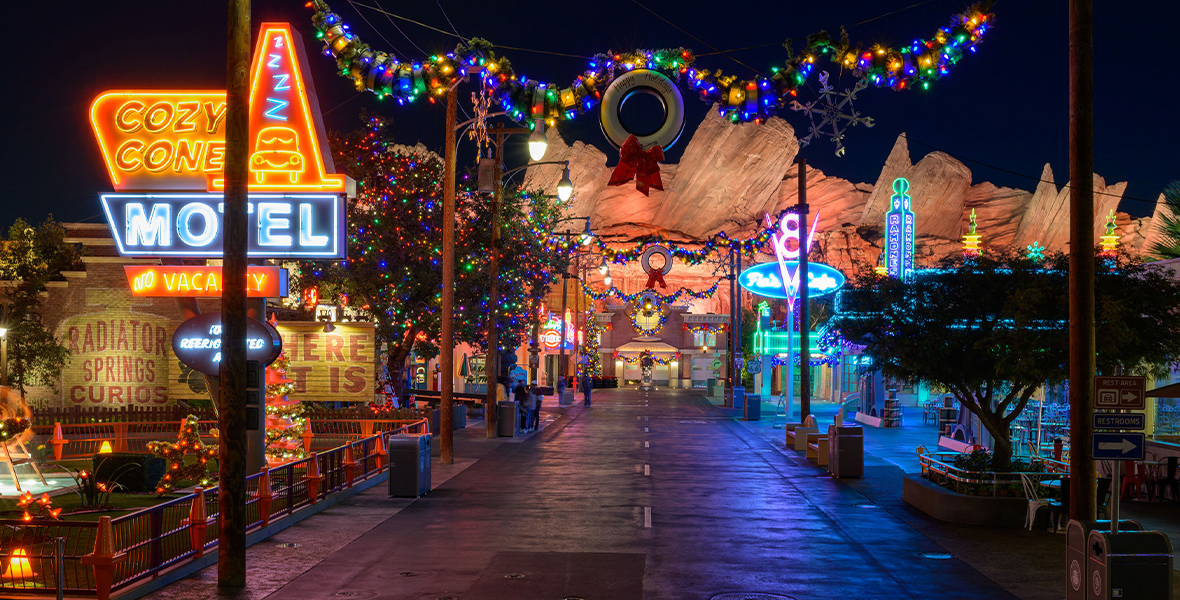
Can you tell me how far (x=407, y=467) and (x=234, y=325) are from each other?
308 inches

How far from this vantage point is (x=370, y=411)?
31531 millimetres

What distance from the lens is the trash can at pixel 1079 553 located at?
373 inches

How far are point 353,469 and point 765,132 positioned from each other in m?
164

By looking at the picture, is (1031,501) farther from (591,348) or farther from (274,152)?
(591,348)

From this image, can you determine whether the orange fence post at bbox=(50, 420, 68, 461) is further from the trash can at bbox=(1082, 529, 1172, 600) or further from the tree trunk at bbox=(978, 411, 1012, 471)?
the trash can at bbox=(1082, 529, 1172, 600)

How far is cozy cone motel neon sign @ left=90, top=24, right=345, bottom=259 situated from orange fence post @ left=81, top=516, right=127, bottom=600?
7757 millimetres

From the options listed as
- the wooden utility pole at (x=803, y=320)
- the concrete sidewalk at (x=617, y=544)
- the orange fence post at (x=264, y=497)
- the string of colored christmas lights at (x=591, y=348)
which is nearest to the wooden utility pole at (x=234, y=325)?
the concrete sidewalk at (x=617, y=544)

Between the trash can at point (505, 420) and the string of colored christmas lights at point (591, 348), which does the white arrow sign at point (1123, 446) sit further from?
the string of colored christmas lights at point (591, 348)

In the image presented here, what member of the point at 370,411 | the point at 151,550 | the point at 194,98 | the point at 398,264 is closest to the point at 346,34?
the point at 194,98

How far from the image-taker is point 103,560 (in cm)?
966

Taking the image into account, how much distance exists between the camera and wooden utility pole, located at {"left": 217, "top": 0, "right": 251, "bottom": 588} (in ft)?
35.4

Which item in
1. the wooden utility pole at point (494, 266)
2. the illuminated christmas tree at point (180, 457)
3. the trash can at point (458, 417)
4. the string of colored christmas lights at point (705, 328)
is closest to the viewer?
the illuminated christmas tree at point (180, 457)

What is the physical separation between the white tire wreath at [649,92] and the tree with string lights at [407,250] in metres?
24.2

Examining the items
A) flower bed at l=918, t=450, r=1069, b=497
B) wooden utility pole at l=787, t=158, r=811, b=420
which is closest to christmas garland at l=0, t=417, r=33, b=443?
flower bed at l=918, t=450, r=1069, b=497
